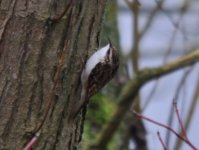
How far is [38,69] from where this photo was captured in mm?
1722

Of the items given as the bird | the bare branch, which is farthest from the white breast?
the bare branch

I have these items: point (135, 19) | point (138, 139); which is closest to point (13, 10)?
point (135, 19)

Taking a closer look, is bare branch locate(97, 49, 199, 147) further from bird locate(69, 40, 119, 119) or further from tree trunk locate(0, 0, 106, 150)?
tree trunk locate(0, 0, 106, 150)

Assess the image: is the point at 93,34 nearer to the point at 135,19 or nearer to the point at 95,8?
the point at 95,8

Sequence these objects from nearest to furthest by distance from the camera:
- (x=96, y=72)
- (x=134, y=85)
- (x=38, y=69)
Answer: (x=38, y=69)
(x=96, y=72)
(x=134, y=85)

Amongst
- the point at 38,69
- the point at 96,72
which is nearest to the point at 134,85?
the point at 96,72

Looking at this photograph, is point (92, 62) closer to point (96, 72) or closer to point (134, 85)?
point (96, 72)

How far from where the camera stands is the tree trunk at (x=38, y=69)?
170cm

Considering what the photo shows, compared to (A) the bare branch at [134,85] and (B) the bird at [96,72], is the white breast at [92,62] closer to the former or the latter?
(B) the bird at [96,72]

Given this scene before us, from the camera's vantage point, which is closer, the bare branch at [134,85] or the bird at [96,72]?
the bird at [96,72]

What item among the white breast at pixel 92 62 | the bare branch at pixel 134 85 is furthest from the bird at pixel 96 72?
the bare branch at pixel 134 85

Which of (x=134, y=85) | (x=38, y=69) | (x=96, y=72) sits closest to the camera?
(x=38, y=69)

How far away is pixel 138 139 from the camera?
3.06 m

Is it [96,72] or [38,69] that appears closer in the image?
[38,69]
